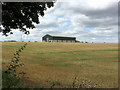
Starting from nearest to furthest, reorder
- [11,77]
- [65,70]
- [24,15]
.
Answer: [11,77] → [24,15] → [65,70]

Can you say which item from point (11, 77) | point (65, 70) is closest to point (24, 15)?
point (11, 77)

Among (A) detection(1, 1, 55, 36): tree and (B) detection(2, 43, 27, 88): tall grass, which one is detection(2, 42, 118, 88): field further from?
(A) detection(1, 1, 55, 36): tree

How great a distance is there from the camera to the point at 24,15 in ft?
38.9

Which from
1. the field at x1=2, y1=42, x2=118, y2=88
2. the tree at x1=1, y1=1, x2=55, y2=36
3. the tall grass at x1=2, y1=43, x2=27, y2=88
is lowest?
the field at x1=2, y1=42, x2=118, y2=88

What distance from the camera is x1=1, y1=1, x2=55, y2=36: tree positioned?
10.6 metres

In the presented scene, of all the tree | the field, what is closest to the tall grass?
the field

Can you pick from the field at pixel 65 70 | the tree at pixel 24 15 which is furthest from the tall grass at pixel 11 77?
the tree at pixel 24 15

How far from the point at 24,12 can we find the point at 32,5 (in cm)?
89

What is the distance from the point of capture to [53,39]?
63.4 meters

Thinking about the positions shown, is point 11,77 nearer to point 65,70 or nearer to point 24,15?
point 24,15

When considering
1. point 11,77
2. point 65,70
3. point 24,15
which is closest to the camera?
point 11,77

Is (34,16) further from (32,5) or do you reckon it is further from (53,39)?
(53,39)

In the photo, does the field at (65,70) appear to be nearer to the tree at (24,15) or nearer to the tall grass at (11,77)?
the tall grass at (11,77)

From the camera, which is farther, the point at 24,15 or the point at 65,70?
the point at 65,70
